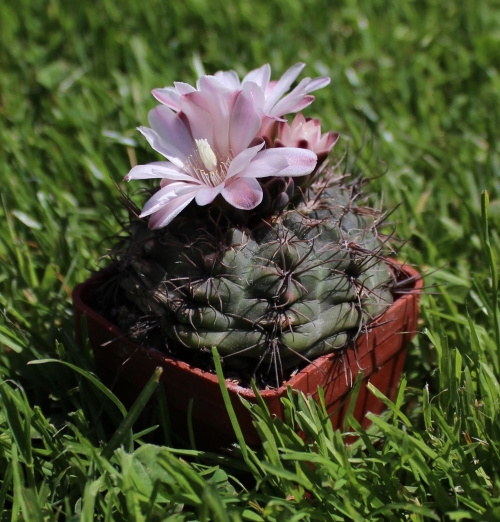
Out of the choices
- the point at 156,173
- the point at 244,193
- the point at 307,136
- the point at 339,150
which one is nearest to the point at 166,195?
the point at 156,173

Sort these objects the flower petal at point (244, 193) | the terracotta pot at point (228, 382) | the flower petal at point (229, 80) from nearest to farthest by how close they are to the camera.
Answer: the flower petal at point (244, 193) < the terracotta pot at point (228, 382) < the flower petal at point (229, 80)

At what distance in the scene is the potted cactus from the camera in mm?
1310

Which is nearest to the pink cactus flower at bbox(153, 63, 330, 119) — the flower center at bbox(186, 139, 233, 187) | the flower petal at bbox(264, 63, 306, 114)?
the flower petal at bbox(264, 63, 306, 114)

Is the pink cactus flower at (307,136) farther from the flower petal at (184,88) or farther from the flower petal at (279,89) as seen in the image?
the flower petal at (184,88)

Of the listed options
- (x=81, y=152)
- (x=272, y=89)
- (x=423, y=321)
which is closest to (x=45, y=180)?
(x=81, y=152)

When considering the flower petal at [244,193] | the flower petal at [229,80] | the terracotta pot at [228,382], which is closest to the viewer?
the flower petal at [244,193]

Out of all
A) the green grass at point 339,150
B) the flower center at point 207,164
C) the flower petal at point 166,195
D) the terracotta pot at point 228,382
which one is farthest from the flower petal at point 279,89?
the terracotta pot at point 228,382

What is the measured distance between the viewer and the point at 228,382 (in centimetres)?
133

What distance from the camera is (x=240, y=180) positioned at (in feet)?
4.20

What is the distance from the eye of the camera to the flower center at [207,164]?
1330 mm

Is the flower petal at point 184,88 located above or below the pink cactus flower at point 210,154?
above

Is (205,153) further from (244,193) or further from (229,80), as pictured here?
(229,80)

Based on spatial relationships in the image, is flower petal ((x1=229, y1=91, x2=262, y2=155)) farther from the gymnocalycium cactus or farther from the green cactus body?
the green cactus body

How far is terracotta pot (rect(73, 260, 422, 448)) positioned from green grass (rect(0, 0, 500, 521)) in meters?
0.04
